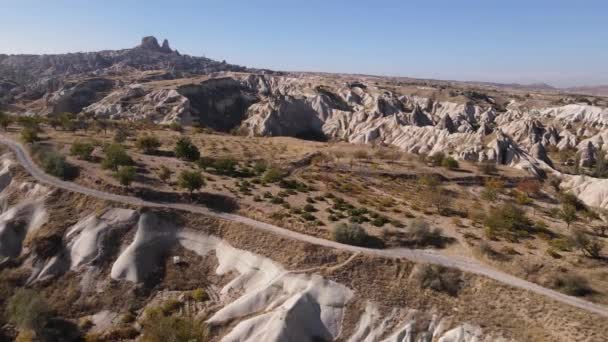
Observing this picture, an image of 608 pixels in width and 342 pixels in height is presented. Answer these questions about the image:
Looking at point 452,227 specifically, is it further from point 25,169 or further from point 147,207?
point 25,169

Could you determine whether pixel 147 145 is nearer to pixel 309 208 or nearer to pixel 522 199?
pixel 309 208

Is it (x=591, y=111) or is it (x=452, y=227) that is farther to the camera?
(x=591, y=111)

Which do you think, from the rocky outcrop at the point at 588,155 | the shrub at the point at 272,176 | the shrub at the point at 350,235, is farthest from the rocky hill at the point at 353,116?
the shrub at the point at 350,235

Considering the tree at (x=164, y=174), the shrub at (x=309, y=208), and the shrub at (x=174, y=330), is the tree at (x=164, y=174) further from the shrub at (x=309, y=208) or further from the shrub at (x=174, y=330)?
the shrub at (x=174, y=330)

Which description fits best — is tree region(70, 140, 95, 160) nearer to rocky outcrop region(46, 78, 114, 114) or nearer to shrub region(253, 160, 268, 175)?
shrub region(253, 160, 268, 175)

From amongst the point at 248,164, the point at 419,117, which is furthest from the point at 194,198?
the point at 419,117

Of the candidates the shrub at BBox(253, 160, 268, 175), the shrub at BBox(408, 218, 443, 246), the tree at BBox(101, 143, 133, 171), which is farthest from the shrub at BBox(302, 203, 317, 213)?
the tree at BBox(101, 143, 133, 171)
